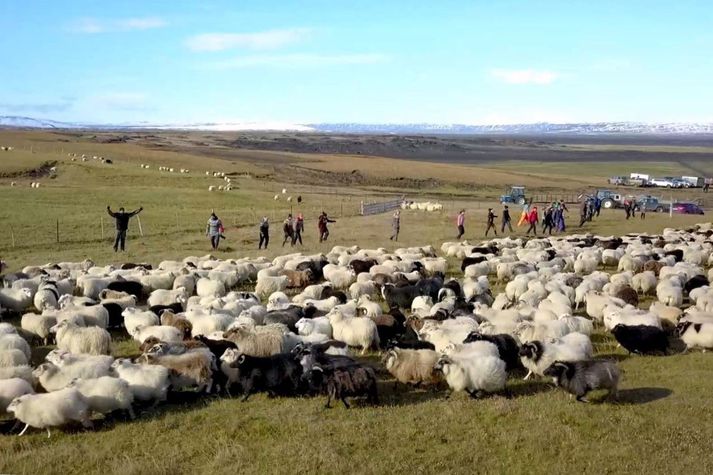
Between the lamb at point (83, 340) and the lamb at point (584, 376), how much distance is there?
773cm

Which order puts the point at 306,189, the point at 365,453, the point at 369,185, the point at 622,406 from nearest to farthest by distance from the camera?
the point at 365,453
the point at 622,406
the point at 306,189
the point at 369,185

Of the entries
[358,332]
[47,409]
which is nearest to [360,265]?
[358,332]

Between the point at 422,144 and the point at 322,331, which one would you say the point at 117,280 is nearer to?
the point at 322,331

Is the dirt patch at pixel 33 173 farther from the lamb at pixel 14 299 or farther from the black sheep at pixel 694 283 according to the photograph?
the black sheep at pixel 694 283

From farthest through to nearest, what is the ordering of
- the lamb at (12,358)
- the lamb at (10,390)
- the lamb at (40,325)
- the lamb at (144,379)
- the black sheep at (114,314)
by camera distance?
the black sheep at (114,314)
the lamb at (40,325)
the lamb at (12,358)
the lamb at (144,379)
the lamb at (10,390)

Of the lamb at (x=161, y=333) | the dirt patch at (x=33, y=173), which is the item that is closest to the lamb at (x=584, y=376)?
the lamb at (x=161, y=333)

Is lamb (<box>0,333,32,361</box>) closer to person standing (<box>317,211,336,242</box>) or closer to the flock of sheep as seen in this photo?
the flock of sheep

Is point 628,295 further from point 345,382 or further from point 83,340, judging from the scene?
point 83,340

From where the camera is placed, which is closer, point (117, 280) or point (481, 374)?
point (481, 374)

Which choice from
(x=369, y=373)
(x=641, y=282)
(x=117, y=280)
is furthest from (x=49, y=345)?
(x=641, y=282)

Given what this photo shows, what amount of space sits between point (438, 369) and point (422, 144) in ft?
576

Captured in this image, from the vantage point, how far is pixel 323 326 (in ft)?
46.8

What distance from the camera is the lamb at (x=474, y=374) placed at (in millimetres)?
11094

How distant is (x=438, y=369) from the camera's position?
37.3ft
